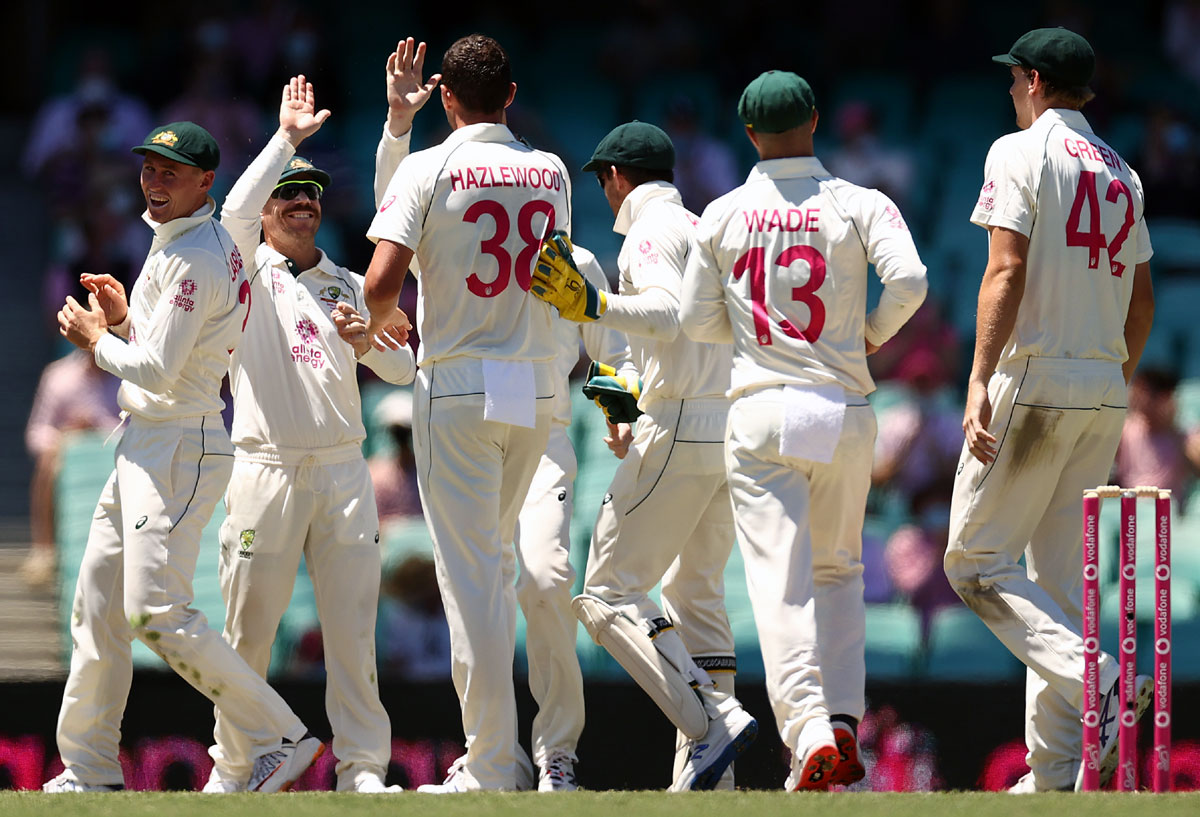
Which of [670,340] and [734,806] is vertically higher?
[670,340]

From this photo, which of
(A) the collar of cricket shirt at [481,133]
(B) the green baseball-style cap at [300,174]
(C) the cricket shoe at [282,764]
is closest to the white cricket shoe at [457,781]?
(C) the cricket shoe at [282,764]

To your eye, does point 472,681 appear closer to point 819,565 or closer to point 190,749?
point 819,565

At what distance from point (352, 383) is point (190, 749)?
2.25m

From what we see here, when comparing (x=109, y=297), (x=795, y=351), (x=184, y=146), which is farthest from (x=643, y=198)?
(x=109, y=297)

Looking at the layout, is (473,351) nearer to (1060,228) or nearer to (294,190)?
(294,190)

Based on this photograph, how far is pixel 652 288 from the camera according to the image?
5.34 meters

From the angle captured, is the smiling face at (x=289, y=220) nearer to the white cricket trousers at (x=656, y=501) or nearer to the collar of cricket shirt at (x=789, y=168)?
the white cricket trousers at (x=656, y=501)

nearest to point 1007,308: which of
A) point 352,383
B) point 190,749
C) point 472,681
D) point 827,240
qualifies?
point 827,240

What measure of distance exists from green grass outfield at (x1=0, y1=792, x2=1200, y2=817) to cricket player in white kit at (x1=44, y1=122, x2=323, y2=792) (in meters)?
0.91

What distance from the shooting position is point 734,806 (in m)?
4.20

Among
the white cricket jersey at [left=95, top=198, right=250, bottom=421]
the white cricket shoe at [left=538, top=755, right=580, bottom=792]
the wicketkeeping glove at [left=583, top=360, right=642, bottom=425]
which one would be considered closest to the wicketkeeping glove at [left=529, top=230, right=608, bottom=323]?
the wicketkeeping glove at [left=583, top=360, right=642, bottom=425]

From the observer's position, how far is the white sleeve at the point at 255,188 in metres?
5.68

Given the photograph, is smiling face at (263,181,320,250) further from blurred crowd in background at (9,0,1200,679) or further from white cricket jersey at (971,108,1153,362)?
blurred crowd in background at (9,0,1200,679)

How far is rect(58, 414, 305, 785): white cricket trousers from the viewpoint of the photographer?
17.5ft
